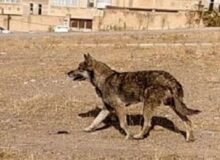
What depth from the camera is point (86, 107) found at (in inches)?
468

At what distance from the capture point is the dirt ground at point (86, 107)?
357 inches

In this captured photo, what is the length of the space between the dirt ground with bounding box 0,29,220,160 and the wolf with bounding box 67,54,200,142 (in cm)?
27

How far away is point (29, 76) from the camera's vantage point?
1520 centimetres

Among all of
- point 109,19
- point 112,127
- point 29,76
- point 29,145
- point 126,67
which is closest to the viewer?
point 29,145

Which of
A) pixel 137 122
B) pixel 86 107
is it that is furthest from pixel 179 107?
pixel 86 107

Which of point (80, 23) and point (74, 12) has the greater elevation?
point (74, 12)

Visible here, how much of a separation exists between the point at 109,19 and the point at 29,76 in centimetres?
3174

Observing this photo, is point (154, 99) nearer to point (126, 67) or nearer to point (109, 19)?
point (126, 67)

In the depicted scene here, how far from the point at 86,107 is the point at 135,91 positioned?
2.39m

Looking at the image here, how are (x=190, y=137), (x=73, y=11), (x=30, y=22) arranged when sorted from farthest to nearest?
(x=73, y=11) < (x=30, y=22) < (x=190, y=137)

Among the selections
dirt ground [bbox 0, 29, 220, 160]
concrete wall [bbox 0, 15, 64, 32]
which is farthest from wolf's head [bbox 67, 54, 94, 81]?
concrete wall [bbox 0, 15, 64, 32]

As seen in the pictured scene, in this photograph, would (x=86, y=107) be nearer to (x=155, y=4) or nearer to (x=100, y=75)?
(x=100, y=75)

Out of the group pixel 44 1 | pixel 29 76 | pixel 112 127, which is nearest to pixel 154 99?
pixel 112 127

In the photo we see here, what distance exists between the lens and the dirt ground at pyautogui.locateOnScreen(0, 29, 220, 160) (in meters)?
9.08
